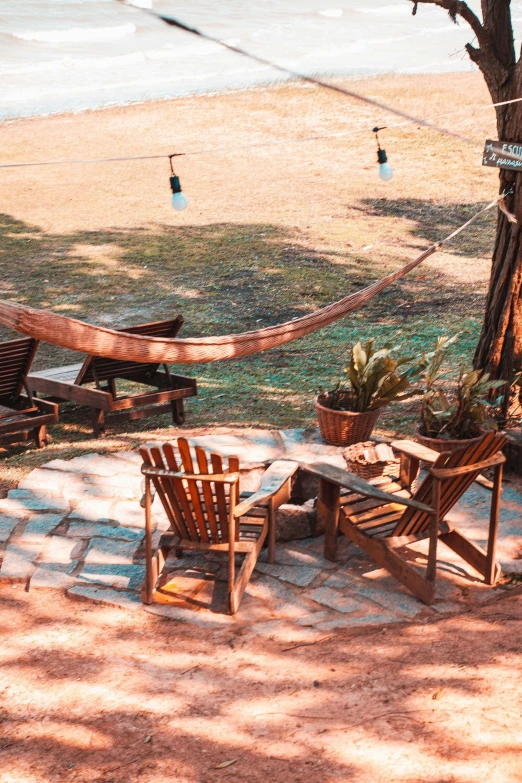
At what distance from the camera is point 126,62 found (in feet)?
94.6

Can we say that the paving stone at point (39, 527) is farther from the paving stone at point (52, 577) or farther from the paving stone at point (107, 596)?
the paving stone at point (107, 596)

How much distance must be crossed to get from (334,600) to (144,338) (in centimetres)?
159

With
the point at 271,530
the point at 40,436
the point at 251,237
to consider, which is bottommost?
the point at 40,436

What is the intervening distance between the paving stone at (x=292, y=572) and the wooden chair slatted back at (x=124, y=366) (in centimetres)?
260

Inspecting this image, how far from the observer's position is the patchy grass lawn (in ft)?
26.5

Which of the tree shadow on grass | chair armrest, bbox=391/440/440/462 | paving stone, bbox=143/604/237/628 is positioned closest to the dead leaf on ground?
paving stone, bbox=143/604/237/628

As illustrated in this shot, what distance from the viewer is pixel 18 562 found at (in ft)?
15.5

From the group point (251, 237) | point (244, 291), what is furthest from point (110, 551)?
point (251, 237)

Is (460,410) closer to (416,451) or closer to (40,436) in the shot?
(416,451)

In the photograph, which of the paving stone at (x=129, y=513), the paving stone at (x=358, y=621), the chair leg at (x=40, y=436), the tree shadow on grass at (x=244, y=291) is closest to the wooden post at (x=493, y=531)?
the paving stone at (x=358, y=621)

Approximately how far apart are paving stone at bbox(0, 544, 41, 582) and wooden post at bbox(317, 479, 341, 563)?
4.92 feet

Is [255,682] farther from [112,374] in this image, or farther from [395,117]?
[395,117]

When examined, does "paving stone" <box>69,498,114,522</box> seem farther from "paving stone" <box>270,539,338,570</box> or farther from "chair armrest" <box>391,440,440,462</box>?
"chair armrest" <box>391,440,440,462</box>

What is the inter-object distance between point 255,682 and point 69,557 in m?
1.45
